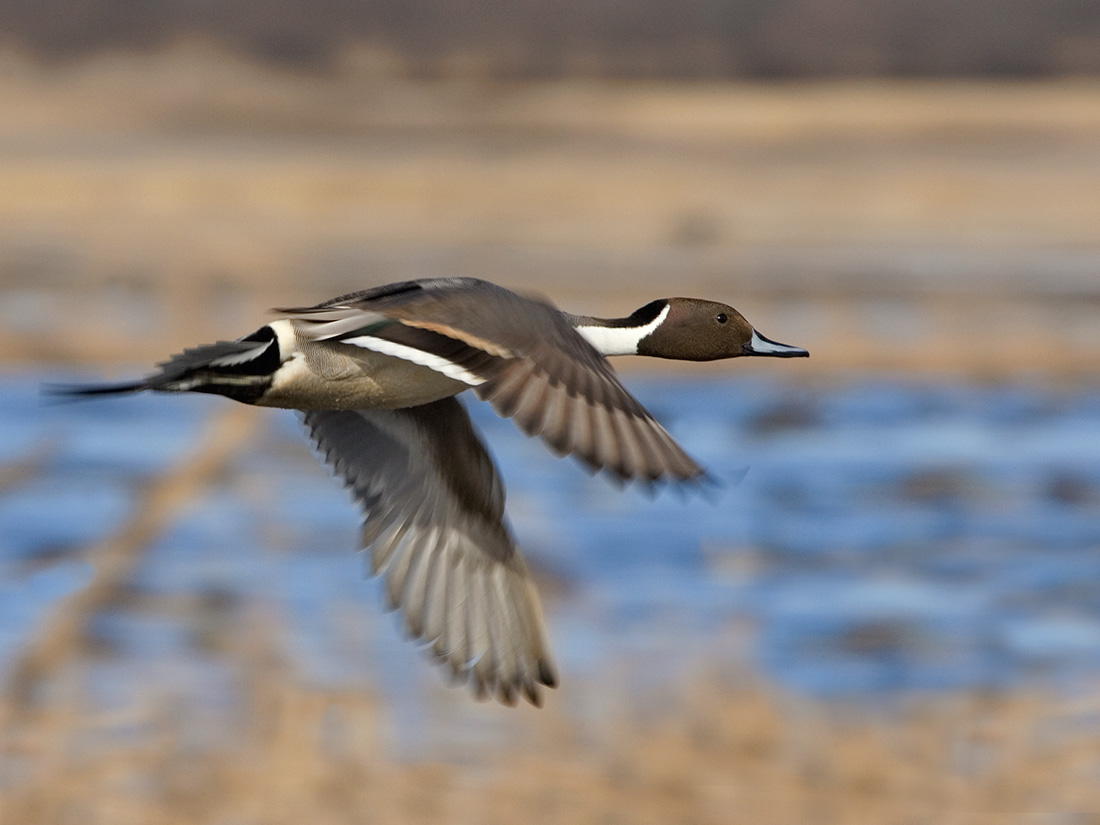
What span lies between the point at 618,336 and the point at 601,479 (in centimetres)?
1097

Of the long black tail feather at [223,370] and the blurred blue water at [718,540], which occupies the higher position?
the blurred blue water at [718,540]

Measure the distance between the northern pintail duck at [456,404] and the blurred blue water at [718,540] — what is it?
3751 mm

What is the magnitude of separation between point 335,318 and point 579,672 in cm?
624

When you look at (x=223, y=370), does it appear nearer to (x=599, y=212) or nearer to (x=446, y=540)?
(x=446, y=540)

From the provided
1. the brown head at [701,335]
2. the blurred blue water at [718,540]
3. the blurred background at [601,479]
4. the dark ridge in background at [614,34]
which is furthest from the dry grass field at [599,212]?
the brown head at [701,335]

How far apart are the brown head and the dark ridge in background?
3083 centimetres

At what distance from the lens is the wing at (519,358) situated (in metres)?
3.90

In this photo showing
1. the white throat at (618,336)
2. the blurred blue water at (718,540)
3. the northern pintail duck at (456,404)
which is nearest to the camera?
the northern pintail duck at (456,404)

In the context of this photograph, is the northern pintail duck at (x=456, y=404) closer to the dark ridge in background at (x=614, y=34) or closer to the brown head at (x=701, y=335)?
the brown head at (x=701, y=335)

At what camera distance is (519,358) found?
13.9ft

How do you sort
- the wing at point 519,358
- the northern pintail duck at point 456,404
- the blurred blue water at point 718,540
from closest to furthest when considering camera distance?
1. the wing at point 519,358
2. the northern pintail duck at point 456,404
3. the blurred blue water at point 718,540

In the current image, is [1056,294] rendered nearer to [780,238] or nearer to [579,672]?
[780,238]

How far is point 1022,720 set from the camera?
400 inches

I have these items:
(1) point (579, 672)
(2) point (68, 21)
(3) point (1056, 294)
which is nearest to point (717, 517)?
(1) point (579, 672)
